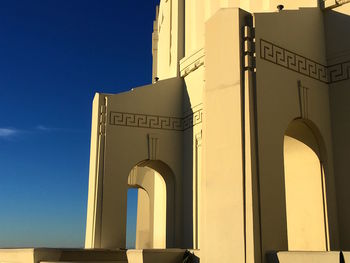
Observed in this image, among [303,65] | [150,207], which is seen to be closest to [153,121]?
[150,207]

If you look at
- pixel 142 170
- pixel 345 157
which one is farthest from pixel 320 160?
pixel 142 170

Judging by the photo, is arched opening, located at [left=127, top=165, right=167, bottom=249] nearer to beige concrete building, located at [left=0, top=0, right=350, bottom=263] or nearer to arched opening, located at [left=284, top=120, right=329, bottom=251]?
beige concrete building, located at [left=0, top=0, right=350, bottom=263]

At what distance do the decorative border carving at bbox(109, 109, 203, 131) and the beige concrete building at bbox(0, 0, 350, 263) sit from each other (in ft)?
0.17

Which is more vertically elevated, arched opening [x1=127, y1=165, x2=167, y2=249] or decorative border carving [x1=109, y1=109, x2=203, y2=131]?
decorative border carving [x1=109, y1=109, x2=203, y2=131]

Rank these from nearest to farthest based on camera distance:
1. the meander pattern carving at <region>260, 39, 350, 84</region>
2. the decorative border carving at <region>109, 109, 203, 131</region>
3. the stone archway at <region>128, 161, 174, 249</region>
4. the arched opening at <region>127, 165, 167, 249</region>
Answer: the meander pattern carving at <region>260, 39, 350, 84</region> → the decorative border carving at <region>109, 109, 203, 131</region> → the stone archway at <region>128, 161, 174, 249</region> → the arched opening at <region>127, 165, 167, 249</region>

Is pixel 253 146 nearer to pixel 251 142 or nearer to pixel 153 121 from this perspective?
pixel 251 142

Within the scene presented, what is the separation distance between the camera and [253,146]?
725cm

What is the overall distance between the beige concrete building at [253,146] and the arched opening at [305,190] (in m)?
0.02

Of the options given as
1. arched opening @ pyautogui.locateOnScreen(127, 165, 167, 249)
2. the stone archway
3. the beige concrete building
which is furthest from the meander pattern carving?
arched opening @ pyautogui.locateOnScreen(127, 165, 167, 249)

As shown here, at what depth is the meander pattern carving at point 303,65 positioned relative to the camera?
788cm

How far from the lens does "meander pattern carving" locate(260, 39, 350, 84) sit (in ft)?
25.8

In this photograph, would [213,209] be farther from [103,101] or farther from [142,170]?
[142,170]

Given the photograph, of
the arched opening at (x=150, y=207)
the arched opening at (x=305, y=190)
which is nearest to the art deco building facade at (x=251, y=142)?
the arched opening at (x=305, y=190)

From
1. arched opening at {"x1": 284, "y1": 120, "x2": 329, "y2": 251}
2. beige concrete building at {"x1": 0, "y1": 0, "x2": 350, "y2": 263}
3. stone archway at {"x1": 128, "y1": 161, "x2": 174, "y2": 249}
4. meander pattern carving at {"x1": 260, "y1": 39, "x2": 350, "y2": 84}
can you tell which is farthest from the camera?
stone archway at {"x1": 128, "y1": 161, "x2": 174, "y2": 249}
